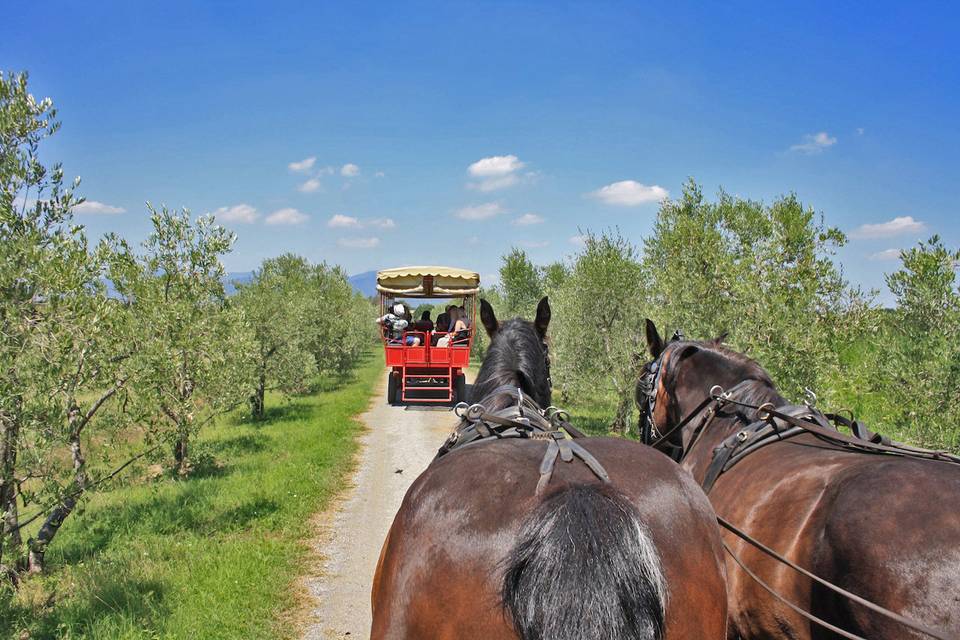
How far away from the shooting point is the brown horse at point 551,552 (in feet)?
6.20

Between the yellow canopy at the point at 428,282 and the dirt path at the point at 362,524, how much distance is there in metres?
3.77

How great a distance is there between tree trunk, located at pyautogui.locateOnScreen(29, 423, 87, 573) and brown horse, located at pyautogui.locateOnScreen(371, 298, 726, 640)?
5.07 m

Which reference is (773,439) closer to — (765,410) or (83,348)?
A: (765,410)

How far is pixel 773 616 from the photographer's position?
3.10 meters

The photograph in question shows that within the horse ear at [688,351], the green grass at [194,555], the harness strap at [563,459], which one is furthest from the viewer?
the green grass at [194,555]

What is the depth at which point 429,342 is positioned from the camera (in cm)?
1642

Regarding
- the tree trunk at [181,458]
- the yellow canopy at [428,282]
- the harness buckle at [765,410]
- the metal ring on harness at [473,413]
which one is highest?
the yellow canopy at [428,282]

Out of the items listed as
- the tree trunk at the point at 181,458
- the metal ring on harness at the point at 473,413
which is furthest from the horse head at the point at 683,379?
the tree trunk at the point at 181,458

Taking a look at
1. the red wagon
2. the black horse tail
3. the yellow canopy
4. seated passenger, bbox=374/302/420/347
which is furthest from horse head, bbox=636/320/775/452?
the yellow canopy

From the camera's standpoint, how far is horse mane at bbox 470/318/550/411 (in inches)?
157

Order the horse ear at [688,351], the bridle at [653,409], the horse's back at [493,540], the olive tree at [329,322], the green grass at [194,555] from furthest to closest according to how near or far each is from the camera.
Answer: the olive tree at [329,322], the green grass at [194,555], the bridle at [653,409], the horse ear at [688,351], the horse's back at [493,540]

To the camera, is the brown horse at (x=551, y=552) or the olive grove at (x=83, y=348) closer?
the brown horse at (x=551, y=552)

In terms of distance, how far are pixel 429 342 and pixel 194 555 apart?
31.5ft

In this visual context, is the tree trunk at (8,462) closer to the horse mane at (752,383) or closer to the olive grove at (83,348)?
the olive grove at (83,348)
